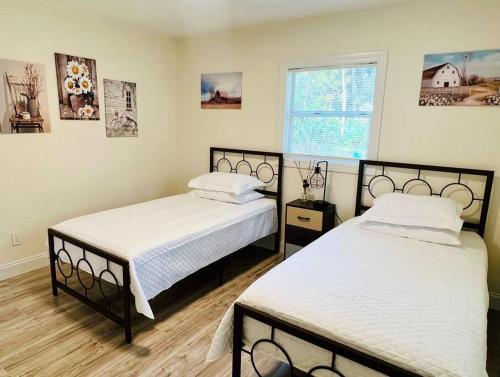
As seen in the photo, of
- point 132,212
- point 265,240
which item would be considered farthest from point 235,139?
point 132,212

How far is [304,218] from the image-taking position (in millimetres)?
3135

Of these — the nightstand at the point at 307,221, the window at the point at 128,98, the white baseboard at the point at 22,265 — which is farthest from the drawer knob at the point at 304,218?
the white baseboard at the point at 22,265

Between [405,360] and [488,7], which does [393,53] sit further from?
[405,360]

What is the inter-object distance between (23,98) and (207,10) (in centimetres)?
176

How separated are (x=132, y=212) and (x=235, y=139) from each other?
1498mm

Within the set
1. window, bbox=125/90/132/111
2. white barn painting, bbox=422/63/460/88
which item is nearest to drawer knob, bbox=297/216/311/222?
white barn painting, bbox=422/63/460/88

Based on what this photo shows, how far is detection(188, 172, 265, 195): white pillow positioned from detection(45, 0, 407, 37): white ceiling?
156 centimetres

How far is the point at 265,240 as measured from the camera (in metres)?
3.77

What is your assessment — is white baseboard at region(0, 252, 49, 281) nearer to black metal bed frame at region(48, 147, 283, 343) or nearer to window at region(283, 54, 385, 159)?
black metal bed frame at region(48, 147, 283, 343)

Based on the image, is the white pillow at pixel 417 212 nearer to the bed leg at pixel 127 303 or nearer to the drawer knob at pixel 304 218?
the drawer knob at pixel 304 218

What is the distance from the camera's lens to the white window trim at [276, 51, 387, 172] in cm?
287

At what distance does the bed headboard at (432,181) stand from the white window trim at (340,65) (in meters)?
0.15

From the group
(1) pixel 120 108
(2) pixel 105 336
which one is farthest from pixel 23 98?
(2) pixel 105 336

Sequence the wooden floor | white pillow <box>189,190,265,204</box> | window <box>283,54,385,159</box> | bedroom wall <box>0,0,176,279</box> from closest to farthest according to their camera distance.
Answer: the wooden floor
bedroom wall <box>0,0,176,279</box>
window <box>283,54,385,159</box>
white pillow <box>189,190,265,204</box>
